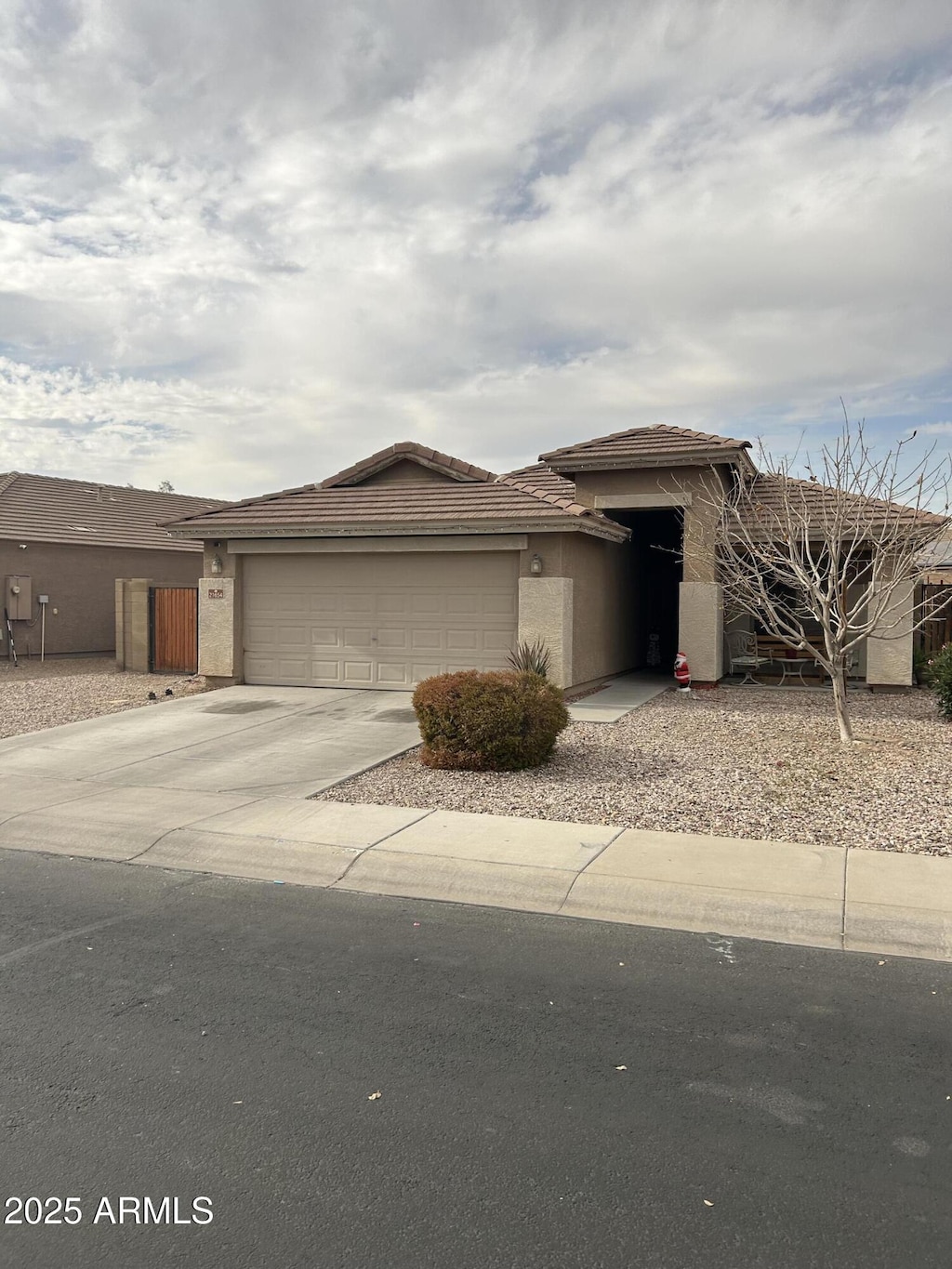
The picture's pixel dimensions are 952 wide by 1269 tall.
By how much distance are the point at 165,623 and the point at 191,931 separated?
15.3m

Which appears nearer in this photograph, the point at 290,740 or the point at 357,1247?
the point at 357,1247

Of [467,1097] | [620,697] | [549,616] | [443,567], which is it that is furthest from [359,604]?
[467,1097]

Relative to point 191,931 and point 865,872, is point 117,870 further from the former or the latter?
point 865,872

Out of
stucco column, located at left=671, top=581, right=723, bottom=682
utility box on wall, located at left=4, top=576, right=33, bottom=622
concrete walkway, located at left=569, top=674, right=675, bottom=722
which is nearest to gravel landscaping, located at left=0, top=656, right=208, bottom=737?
utility box on wall, located at left=4, top=576, right=33, bottom=622

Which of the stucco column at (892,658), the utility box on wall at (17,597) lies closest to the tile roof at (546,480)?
the stucco column at (892,658)

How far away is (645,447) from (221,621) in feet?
27.2

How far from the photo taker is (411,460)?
59.7 feet

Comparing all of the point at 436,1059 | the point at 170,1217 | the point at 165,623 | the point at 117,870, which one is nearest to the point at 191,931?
the point at 117,870

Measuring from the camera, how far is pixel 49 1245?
121 inches

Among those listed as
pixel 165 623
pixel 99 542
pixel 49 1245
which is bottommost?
pixel 49 1245

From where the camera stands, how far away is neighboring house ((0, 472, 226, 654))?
79.5ft

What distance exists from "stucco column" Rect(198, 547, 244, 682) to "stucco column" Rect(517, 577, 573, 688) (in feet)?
17.8

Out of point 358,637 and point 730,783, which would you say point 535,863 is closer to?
point 730,783

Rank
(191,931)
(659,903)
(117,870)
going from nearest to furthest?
(191,931) → (659,903) → (117,870)
